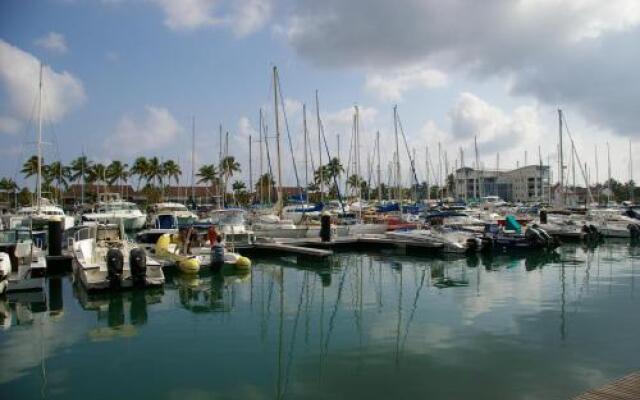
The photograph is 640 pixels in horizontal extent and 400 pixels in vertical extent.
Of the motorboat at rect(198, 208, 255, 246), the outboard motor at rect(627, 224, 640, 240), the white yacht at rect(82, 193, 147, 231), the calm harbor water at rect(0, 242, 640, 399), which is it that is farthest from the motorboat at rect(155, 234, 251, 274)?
the outboard motor at rect(627, 224, 640, 240)

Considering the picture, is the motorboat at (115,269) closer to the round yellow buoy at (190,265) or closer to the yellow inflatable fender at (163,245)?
the yellow inflatable fender at (163,245)

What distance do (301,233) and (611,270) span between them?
60.8ft

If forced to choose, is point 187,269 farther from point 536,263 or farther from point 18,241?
point 536,263

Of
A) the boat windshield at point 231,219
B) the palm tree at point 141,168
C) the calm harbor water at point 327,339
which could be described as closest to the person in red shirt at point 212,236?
the calm harbor water at point 327,339

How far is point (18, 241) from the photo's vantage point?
2123 cm

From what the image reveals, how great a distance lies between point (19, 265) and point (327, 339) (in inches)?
536

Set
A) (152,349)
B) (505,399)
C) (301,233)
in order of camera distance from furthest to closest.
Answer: (301,233) < (152,349) < (505,399)

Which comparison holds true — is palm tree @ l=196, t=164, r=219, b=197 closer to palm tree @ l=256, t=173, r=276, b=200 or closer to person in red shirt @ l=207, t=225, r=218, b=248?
palm tree @ l=256, t=173, r=276, b=200

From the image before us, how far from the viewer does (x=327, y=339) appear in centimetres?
1317

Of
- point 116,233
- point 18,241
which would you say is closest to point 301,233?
point 116,233

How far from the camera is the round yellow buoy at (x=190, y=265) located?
23.2 meters

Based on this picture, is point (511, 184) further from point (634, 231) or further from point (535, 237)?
point (535, 237)

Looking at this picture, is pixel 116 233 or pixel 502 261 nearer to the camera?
pixel 116 233

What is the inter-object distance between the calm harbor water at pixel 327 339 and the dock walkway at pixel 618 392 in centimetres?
134
